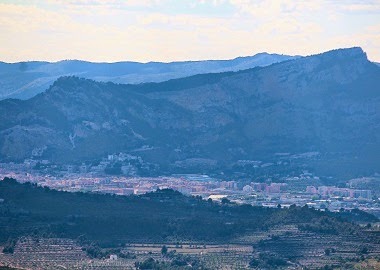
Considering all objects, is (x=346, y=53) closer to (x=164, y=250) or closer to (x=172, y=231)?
(x=172, y=231)

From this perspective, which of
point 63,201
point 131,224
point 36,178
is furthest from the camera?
point 36,178

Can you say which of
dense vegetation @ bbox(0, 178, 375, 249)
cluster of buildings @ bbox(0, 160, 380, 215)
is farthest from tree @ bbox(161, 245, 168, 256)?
cluster of buildings @ bbox(0, 160, 380, 215)

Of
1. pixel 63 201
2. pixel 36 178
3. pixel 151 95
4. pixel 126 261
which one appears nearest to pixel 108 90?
pixel 151 95

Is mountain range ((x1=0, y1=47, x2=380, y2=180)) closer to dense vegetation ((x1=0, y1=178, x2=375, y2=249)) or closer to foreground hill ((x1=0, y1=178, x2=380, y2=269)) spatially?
dense vegetation ((x1=0, y1=178, x2=375, y2=249))

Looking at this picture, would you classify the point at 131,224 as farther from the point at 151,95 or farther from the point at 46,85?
the point at 46,85

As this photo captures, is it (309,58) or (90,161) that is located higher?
(309,58)

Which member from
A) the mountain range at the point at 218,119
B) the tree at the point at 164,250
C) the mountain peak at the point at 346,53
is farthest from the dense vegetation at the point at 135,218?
the mountain peak at the point at 346,53
